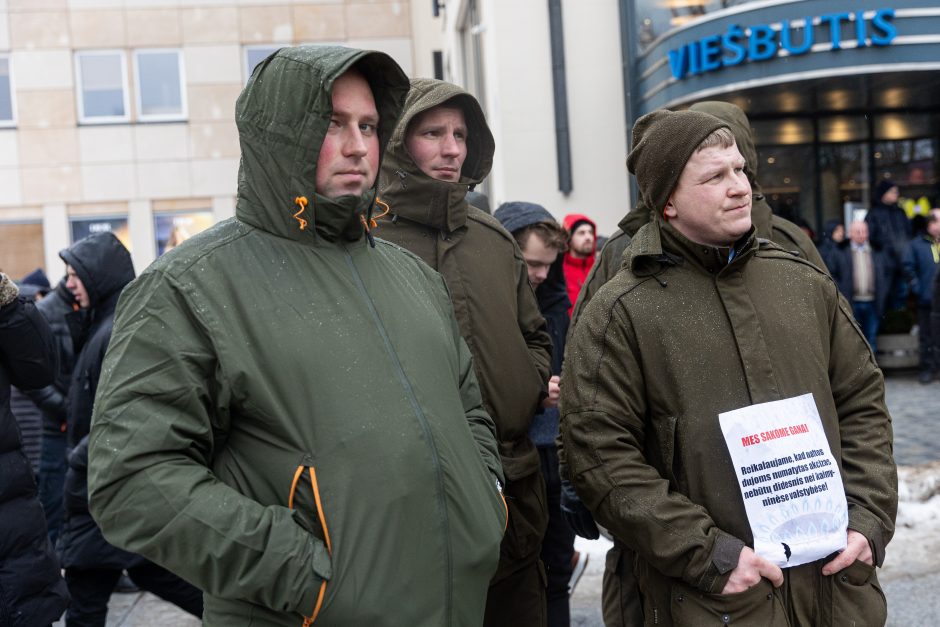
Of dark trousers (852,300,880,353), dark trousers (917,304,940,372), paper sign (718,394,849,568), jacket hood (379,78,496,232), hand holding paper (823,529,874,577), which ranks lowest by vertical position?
dark trousers (917,304,940,372)

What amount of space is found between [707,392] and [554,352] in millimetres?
1829

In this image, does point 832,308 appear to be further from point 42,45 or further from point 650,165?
point 42,45

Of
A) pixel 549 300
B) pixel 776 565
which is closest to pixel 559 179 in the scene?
pixel 549 300

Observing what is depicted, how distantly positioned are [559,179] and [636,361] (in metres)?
10.1

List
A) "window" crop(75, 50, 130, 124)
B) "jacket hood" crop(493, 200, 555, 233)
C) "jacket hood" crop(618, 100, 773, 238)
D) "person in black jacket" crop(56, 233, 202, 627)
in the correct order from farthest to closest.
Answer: "window" crop(75, 50, 130, 124)
"person in black jacket" crop(56, 233, 202, 627)
"jacket hood" crop(493, 200, 555, 233)
"jacket hood" crop(618, 100, 773, 238)

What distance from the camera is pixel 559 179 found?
1264 cm

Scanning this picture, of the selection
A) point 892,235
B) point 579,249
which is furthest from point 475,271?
point 892,235

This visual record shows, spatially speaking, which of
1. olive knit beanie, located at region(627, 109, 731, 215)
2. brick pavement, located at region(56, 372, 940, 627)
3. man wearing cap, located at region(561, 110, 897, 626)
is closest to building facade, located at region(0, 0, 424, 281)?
brick pavement, located at region(56, 372, 940, 627)

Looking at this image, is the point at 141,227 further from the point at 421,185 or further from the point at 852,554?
the point at 852,554

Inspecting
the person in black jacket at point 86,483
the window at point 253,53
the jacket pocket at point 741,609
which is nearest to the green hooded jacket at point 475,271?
the jacket pocket at point 741,609

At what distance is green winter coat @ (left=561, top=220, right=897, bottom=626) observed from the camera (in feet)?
8.48

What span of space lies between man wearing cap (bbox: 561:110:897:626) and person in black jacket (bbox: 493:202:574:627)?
88 centimetres

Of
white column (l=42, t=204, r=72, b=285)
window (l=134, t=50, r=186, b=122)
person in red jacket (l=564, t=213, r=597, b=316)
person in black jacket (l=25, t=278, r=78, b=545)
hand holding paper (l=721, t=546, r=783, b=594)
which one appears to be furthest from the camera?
window (l=134, t=50, r=186, b=122)

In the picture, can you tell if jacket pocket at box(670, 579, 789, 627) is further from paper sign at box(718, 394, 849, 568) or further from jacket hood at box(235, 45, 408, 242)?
jacket hood at box(235, 45, 408, 242)
